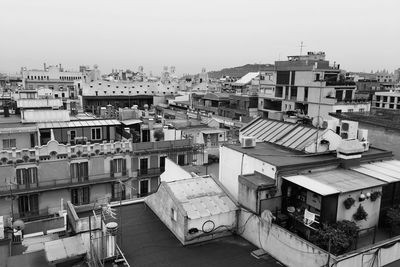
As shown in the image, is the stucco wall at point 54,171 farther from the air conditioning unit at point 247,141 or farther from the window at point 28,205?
the air conditioning unit at point 247,141

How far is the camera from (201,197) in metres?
19.5

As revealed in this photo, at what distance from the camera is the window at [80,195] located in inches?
1460

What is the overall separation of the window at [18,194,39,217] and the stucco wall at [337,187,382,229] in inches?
1165

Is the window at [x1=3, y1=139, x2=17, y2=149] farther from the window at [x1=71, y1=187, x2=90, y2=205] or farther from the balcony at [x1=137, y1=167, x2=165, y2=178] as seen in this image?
the balcony at [x1=137, y1=167, x2=165, y2=178]

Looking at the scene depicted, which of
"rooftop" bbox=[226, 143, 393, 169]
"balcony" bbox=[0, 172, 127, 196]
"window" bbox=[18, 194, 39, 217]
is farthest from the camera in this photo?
"window" bbox=[18, 194, 39, 217]

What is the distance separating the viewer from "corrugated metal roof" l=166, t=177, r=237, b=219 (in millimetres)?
18484

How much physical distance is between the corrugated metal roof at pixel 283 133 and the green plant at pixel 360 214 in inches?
191

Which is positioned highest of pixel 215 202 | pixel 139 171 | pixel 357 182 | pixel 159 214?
pixel 357 182

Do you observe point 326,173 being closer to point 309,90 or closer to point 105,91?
point 309,90

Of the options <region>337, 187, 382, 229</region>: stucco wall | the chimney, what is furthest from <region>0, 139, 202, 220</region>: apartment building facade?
<region>337, 187, 382, 229</region>: stucco wall

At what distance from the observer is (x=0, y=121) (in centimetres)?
4112

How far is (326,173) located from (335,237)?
4.60 meters

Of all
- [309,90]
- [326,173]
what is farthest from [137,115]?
[309,90]

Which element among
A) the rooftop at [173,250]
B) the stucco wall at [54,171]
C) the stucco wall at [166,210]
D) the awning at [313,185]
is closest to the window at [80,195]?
the stucco wall at [54,171]
